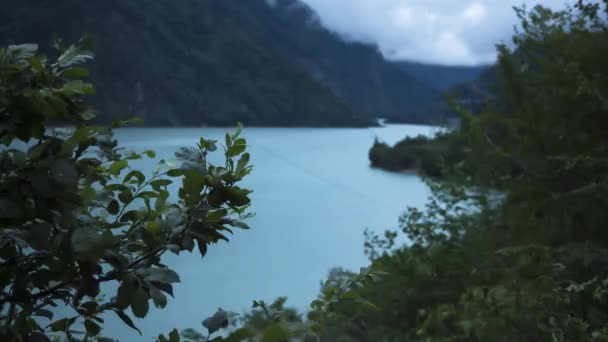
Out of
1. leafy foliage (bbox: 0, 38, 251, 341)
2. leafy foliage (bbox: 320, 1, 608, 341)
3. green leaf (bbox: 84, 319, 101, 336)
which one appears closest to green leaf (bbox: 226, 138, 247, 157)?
leafy foliage (bbox: 0, 38, 251, 341)

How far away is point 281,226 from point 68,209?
9.39ft

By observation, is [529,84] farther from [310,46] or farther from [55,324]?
[310,46]

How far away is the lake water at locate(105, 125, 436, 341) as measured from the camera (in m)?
1.90

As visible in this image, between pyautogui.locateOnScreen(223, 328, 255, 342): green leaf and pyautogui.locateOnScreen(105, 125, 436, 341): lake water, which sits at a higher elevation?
pyautogui.locateOnScreen(223, 328, 255, 342): green leaf

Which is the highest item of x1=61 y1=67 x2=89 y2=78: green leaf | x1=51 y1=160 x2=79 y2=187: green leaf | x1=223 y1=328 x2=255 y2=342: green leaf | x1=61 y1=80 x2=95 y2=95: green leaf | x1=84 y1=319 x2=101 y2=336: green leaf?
x1=61 y1=67 x2=89 y2=78: green leaf

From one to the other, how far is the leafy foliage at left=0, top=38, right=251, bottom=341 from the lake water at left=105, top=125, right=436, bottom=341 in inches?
5.0

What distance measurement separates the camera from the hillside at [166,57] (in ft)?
6.03

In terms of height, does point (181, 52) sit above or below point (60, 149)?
above

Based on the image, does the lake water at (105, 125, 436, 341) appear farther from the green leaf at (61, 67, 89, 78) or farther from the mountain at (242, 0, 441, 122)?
the mountain at (242, 0, 441, 122)

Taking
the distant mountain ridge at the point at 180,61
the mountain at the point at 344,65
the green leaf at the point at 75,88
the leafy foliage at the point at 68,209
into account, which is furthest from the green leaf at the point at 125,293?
the mountain at the point at 344,65

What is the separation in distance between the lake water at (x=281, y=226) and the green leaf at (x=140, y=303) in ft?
0.89

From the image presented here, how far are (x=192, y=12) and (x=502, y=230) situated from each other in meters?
2.65

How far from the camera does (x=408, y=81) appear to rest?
18391 mm

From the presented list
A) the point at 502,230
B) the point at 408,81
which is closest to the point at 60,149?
the point at 502,230
